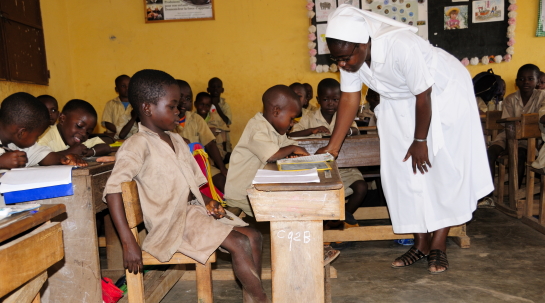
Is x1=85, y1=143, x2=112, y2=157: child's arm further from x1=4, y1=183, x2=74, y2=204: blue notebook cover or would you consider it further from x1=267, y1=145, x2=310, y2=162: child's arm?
x1=267, y1=145, x2=310, y2=162: child's arm

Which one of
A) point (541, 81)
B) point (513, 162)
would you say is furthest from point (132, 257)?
point (541, 81)

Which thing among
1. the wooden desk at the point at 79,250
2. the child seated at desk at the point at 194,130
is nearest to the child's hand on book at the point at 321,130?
the child seated at desk at the point at 194,130

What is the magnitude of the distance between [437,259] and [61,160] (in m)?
2.13

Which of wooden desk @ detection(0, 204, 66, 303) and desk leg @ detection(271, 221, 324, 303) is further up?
wooden desk @ detection(0, 204, 66, 303)

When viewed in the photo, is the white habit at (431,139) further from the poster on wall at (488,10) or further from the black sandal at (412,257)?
the poster on wall at (488,10)

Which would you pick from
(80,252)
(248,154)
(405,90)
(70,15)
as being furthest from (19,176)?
(70,15)

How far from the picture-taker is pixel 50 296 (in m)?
1.97

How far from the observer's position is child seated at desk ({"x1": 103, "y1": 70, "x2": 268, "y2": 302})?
1.77m

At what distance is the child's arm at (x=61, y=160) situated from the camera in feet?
7.03

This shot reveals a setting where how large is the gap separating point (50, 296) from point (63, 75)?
5.26 metres

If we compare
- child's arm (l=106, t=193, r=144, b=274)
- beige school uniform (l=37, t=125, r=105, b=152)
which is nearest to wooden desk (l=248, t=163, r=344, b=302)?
child's arm (l=106, t=193, r=144, b=274)

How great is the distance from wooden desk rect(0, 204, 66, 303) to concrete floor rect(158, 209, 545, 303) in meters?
1.27

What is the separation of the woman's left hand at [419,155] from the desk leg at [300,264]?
3.64 ft

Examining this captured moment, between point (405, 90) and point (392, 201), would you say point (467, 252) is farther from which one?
point (405, 90)
